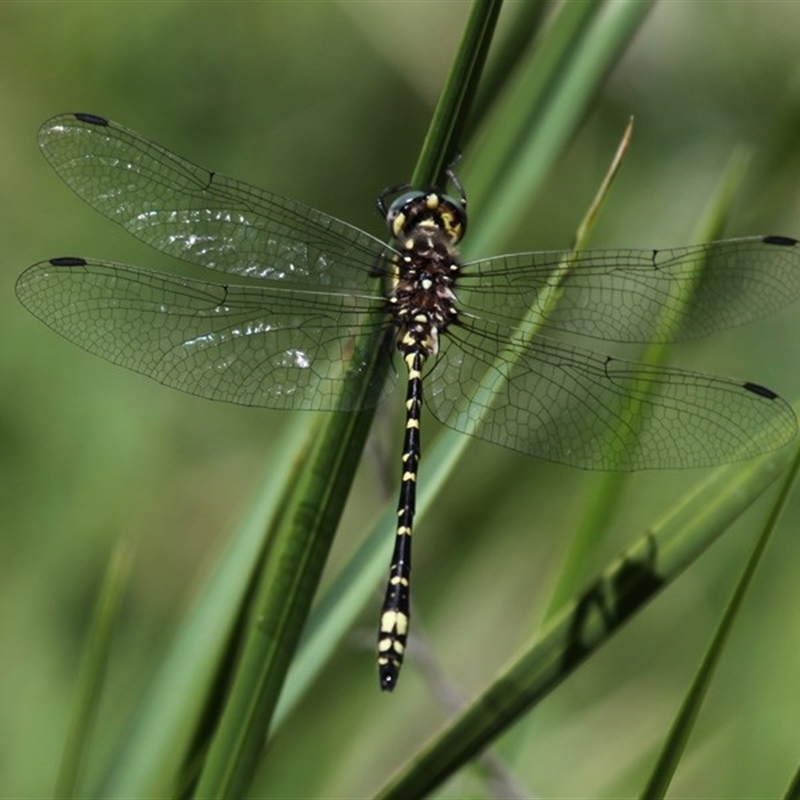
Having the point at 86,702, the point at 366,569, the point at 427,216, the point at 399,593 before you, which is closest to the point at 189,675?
the point at 86,702

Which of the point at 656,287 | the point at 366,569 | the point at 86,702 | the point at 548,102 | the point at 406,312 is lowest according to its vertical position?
the point at 86,702

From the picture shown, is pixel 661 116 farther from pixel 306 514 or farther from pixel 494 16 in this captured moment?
pixel 306 514

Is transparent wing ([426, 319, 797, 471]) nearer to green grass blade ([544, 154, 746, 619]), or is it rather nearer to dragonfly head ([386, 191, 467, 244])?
green grass blade ([544, 154, 746, 619])

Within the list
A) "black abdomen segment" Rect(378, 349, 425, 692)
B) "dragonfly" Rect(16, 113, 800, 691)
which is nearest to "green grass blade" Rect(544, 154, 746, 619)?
"dragonfly" Rect(16, 113, 800, 691)

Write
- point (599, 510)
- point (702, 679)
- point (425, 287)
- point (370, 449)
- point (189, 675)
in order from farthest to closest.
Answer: point (425, 287)
point (370, 449)
point (599, 510)
point (189, 675)
point (702, 679)

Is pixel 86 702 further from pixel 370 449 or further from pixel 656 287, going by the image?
pixel 656 287
